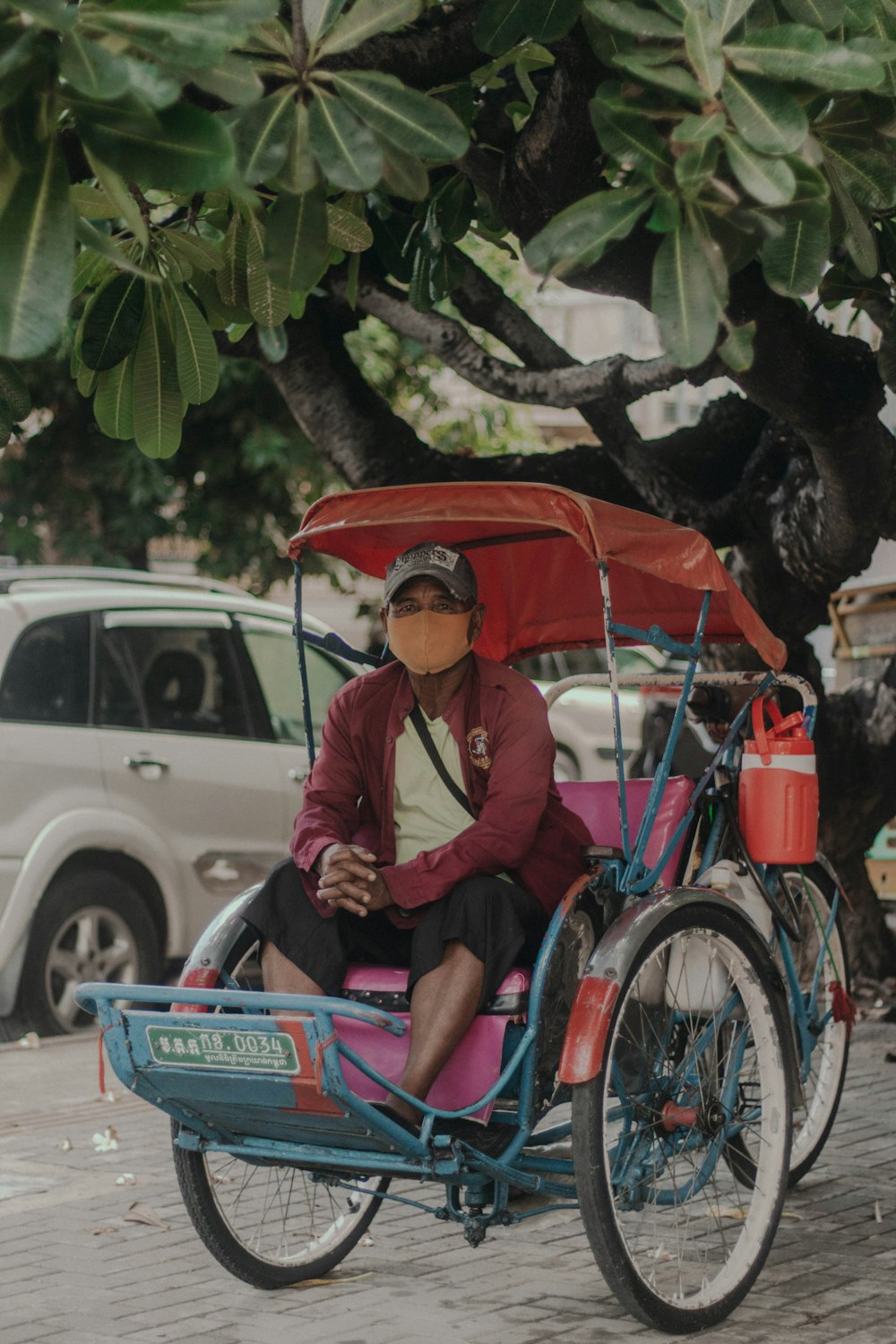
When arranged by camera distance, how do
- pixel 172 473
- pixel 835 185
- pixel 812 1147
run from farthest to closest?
pixel 172 473 < pixel 812 1147 < pixel 835 185

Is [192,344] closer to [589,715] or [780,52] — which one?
[780,52]

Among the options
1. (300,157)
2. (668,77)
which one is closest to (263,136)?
→ (300,157)

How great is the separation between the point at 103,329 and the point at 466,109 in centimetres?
132

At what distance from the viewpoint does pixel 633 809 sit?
5.37 m

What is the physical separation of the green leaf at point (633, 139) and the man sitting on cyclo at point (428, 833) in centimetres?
168

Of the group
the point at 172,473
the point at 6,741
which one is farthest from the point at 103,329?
the point at 172,473

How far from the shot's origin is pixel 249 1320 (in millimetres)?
4398

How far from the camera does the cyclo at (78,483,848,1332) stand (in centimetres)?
404

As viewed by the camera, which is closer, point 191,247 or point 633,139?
point 633,139

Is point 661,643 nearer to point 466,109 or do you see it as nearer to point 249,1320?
point 466,109

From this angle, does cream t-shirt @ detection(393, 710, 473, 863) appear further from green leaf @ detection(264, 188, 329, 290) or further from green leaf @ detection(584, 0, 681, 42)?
green leaf @ detection(584, 0, 681, 42)

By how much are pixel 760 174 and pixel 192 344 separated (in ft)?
5.38

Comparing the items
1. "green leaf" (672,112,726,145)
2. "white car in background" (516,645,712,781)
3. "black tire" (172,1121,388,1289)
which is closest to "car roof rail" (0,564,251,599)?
"black tire" (172,1121,388,1289)

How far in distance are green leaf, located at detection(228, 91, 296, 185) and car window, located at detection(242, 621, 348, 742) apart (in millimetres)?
6210
